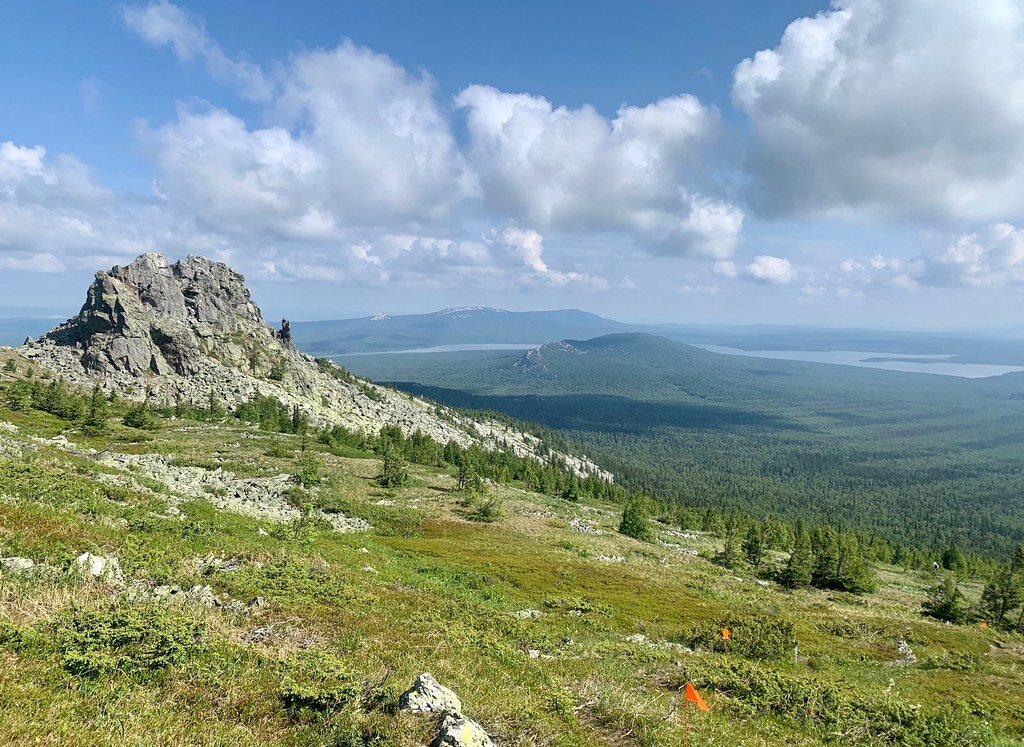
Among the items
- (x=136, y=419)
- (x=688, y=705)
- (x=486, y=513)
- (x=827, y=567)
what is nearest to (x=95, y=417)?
(x=136, y=419)

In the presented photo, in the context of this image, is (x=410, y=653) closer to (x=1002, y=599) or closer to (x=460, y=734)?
(x=460, y=734)

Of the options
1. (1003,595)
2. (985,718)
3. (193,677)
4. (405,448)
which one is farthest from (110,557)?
(405,448)

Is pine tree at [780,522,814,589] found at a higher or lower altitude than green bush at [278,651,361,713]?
lower

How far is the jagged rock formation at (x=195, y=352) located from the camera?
12425 centimetres

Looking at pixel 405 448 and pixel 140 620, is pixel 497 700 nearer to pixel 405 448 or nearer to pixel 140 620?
pixel 140 620

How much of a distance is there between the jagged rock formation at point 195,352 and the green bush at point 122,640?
128 metres

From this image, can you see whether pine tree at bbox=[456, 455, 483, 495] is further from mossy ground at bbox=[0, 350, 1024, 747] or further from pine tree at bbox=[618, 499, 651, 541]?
mossy ground at bbox=[0, 350, 1024, 747]

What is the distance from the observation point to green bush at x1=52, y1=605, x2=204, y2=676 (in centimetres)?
744

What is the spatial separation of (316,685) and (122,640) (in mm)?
3425

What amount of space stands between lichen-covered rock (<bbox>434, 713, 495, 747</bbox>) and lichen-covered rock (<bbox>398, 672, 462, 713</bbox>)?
1.28ft

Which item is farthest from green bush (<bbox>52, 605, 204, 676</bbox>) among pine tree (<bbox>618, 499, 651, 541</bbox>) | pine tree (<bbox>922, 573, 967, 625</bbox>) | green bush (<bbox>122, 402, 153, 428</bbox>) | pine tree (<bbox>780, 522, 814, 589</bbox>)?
green bush (<bbox>122, 402, 153, 428</bbox>)

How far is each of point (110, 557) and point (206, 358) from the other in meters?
157

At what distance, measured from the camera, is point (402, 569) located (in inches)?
970

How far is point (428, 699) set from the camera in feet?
26.8
